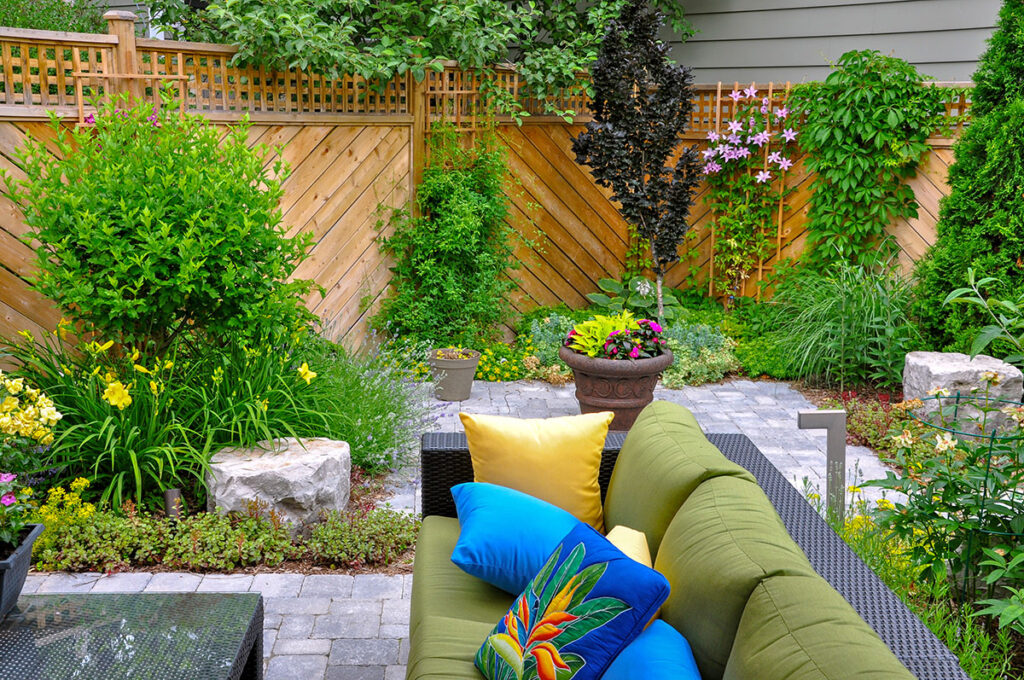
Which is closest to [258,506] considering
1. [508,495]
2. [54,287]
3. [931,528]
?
[54,287]

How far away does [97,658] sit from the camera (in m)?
2.44

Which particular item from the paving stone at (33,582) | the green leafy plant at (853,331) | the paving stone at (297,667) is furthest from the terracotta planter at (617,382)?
the paving stone at (33,582)

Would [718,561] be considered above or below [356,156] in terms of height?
below

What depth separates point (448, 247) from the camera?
6656 mm

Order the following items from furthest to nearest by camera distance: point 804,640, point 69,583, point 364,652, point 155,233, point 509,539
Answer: point 155,233 < point 69,583 < point 364,652 < point 509,539 < point 804,640

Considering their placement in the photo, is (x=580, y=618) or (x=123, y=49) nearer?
(x=580, y=618)

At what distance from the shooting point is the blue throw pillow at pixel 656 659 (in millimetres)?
1851

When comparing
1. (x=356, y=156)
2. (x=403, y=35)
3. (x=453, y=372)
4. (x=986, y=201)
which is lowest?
(x=453, y=372)

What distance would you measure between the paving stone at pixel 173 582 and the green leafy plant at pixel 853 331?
443 cm

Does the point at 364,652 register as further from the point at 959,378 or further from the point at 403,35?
the point at 403,35

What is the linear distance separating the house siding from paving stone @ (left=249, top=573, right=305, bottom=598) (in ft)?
19.8

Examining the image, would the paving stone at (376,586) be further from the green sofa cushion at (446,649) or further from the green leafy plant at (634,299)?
the green leafy plant at (634,299)

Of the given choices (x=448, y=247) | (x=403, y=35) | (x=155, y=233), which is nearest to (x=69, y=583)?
(x=155, y=233)

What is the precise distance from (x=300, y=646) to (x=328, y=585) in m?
0.48
